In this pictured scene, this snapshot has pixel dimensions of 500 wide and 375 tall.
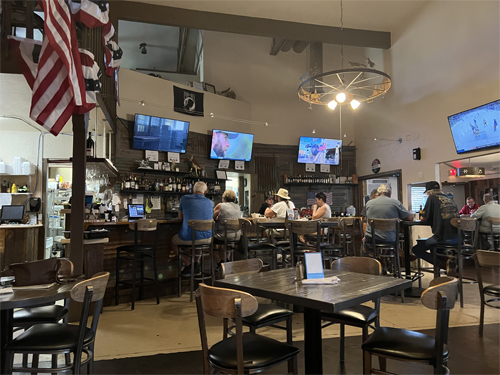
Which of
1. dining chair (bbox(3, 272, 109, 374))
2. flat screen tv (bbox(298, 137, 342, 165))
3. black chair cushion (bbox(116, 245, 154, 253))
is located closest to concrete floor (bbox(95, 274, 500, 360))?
black chair cushion (bbox(116, 245, 154, 253))

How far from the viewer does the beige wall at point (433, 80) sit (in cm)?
673

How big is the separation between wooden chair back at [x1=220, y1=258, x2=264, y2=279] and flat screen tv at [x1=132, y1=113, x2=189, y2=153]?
18.4 feet

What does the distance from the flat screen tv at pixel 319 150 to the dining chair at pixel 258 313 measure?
775 centimetres

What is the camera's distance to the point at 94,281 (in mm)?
2164

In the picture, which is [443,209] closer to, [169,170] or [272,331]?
[272,331]

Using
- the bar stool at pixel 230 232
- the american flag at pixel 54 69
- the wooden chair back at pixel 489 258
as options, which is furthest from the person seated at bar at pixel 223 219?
the wooden chair back at pixel 489 258

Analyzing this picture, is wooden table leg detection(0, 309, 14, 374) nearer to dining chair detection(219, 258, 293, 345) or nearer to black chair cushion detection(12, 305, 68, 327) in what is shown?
black chair cushion detection(12, 305, 68, 327)

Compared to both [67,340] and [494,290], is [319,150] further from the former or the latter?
[67,340]

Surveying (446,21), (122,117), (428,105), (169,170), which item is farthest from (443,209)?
(122,117)

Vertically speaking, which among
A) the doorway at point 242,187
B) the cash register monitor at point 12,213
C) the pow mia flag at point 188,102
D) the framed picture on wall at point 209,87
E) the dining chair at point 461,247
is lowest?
the dining chair at point 461,247

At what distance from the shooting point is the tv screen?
9.04 metres

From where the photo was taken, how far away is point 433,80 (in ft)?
26.2

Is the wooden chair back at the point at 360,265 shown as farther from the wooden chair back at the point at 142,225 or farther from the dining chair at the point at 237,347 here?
the wooden chair back at the point at 142,225

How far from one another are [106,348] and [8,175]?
7113 millimetres
